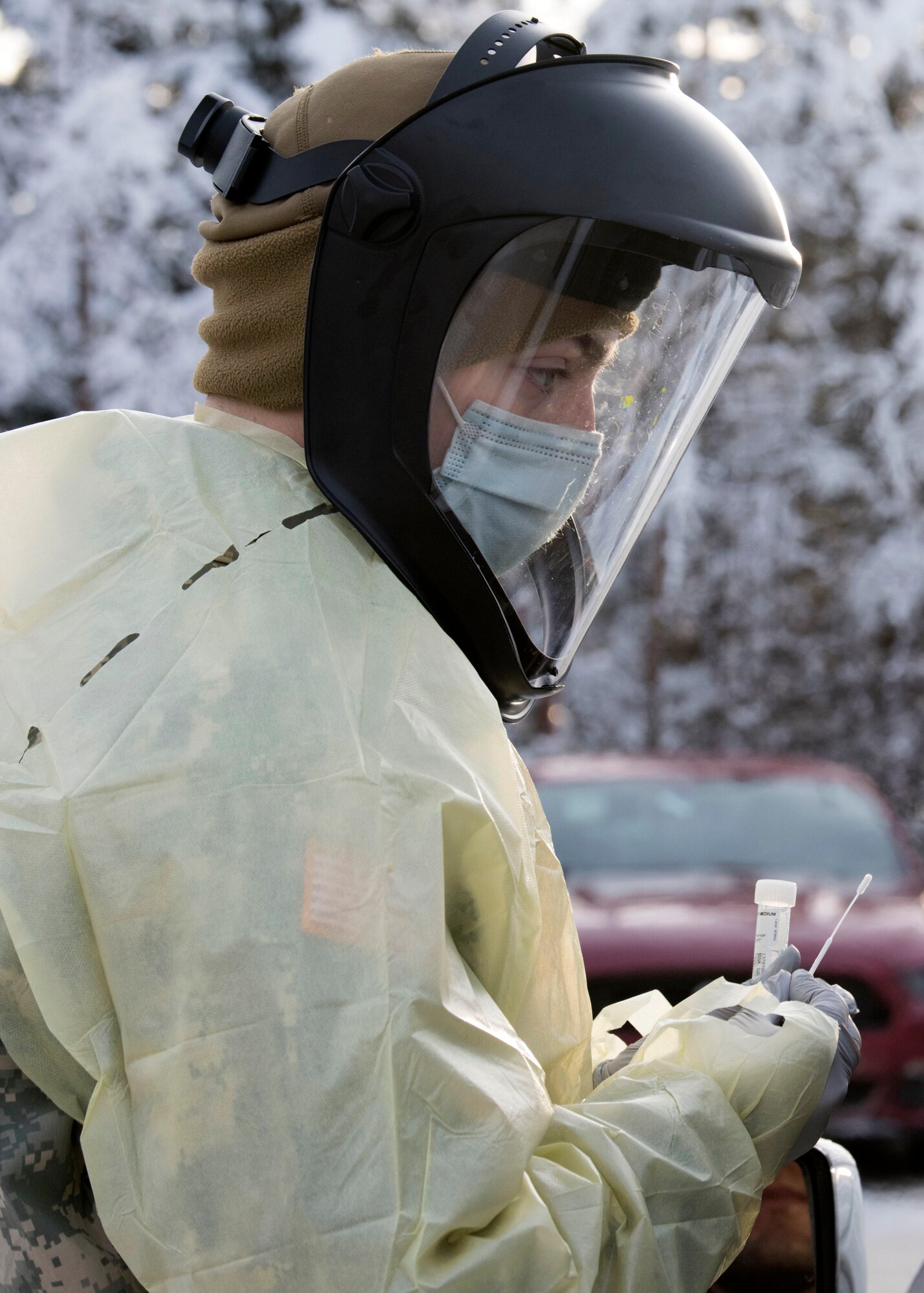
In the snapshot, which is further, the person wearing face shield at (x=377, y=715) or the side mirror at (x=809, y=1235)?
the side mirror at (x=809, y=1235)

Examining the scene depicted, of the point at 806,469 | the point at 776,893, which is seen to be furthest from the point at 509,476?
the point at 806,469

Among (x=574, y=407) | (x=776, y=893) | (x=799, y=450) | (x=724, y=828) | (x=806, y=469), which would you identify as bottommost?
(x=806, y=469)

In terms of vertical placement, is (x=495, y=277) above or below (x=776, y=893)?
above

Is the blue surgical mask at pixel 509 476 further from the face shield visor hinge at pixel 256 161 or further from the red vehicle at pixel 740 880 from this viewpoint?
the red vehicle at pixel 740 880

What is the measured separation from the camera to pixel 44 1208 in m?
1.22

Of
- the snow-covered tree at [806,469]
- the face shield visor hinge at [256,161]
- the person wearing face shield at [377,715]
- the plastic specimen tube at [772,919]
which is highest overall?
the face shield visor hinge at [256,161]

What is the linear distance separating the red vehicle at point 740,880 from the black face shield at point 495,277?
11.1ft

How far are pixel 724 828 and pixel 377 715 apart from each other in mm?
4755

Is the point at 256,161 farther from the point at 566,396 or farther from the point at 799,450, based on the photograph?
the point at 799,450

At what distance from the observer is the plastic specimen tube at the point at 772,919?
1712mm

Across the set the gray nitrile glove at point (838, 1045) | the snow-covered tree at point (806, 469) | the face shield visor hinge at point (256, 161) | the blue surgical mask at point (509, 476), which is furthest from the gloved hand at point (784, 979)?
the snow-covered tree at point (806, 469)

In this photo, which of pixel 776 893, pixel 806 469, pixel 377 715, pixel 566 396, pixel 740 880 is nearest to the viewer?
pixel 377 715

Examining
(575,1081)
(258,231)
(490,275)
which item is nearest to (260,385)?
(258,231)

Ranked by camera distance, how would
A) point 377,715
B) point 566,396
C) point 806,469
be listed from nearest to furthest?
point 377,715 < point 566,396 < point 806,469
